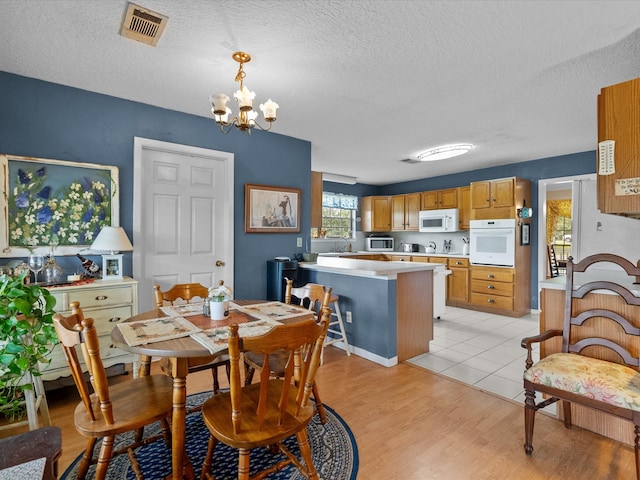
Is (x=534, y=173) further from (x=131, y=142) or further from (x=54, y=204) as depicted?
(x=54, y=204)

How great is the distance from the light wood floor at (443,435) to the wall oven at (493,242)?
9.86 feet

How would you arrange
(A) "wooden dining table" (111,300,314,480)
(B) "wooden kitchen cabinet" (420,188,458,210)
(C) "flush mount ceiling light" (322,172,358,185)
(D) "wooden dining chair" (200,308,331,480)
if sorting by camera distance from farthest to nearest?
(C) "flush mount ceiling light" (322,172,358,185), (B) "wooden kitchen cabinet" (420,188,458,210), (A) "wooden dining table" (111,300,314,480), (D) "wooden dining chair" (200,308,331,480)

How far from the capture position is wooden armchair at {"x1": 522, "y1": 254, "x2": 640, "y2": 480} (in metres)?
1.64

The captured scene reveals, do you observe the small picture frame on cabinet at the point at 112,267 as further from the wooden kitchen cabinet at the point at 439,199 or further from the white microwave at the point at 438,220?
the wooden kitchen cabinet at the point at 439,199

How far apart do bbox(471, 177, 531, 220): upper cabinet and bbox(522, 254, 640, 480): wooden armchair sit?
317cm

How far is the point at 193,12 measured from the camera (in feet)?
6.13

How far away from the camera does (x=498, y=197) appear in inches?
208

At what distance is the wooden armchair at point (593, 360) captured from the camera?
1.64 metres

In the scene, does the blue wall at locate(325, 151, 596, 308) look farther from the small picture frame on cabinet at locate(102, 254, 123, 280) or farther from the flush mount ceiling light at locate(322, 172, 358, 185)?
the small picture frame on cabinet at locate(102, 254, 123, 280)

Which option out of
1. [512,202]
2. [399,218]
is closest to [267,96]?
[512,202]

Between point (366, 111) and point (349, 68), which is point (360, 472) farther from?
point (366, 111)

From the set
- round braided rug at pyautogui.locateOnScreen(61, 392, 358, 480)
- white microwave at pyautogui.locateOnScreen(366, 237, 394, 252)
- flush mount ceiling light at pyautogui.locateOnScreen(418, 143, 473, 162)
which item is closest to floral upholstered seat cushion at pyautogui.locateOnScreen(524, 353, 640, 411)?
round braided rug at pyautogui.locateOnScreen(61, 392, 358, 480)

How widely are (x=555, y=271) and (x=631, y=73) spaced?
619cm

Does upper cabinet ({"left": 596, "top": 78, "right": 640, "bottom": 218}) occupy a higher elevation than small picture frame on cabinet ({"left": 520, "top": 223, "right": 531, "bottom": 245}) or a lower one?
higher
